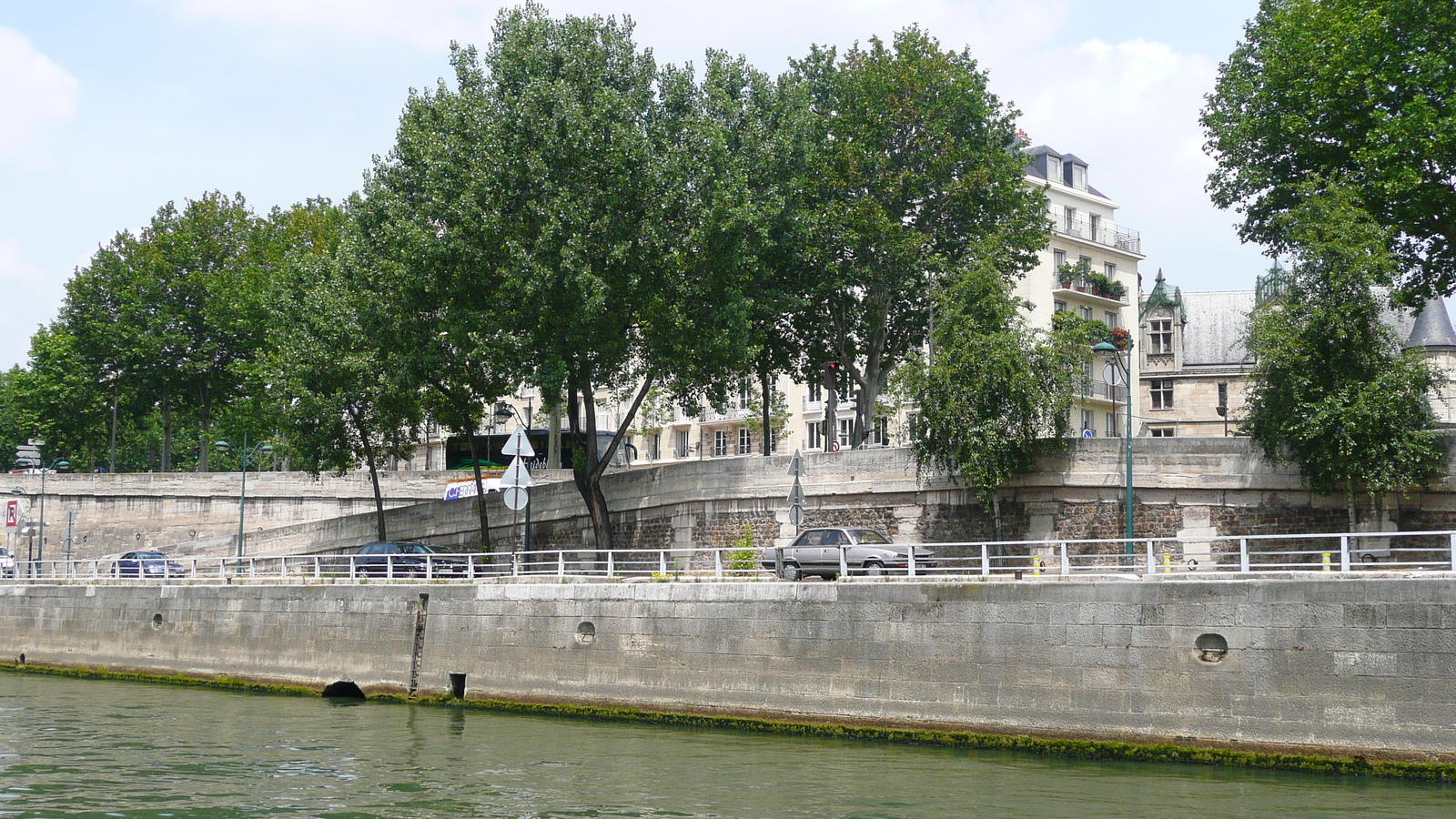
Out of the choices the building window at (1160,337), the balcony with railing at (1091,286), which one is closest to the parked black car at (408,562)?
the balcony with railing at (1091,286)

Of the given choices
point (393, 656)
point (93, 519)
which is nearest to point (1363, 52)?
point (393, 656)

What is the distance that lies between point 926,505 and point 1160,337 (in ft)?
133

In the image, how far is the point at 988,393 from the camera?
32.2m

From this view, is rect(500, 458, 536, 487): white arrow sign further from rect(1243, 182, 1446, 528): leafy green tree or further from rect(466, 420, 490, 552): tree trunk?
rect(1243, 182, 1446, 528): leafy green tree

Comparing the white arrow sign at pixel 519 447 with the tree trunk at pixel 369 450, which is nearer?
the white arrow sign at pixel 519 447

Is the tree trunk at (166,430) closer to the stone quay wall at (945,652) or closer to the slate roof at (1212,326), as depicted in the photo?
the stone quay wall at (945,652)

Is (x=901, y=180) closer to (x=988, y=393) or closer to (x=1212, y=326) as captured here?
(x=988, y=393)

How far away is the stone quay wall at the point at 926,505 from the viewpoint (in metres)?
30.3

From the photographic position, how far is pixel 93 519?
60.8 m

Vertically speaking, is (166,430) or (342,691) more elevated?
(166,430)

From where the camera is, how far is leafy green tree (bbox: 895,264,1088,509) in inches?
1259

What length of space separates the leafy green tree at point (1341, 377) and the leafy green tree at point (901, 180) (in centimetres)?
1138

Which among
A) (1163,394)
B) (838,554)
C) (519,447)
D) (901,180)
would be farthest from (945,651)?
(1163,394)

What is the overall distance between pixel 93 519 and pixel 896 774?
52218mm
